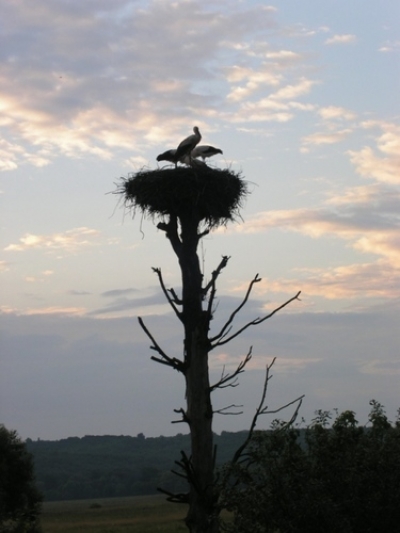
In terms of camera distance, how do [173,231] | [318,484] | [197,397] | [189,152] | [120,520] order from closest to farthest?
[318,484], [197,397], [173,231], [189,152], [120,520]

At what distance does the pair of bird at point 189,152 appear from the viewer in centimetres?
1889

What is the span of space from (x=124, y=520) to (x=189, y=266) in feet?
185

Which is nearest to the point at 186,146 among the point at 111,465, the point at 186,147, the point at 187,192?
the point at 186,147

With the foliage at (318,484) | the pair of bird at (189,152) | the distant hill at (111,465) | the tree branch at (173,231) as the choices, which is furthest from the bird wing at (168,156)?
the distant hill at (111,465)

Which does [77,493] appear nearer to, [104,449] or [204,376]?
[104,449]

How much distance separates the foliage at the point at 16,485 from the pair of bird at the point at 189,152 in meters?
19.6

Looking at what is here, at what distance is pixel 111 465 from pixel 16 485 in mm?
108784

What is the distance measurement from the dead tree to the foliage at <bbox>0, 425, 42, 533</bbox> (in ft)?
70.8

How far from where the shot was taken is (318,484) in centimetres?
1278

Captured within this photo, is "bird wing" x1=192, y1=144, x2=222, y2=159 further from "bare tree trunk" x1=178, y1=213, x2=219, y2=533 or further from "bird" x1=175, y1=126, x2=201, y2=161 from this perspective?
"bare tree trunk" x1=178, y1=213, x2=219, y2=533

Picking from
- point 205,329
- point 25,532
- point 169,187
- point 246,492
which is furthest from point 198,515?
point 25,532

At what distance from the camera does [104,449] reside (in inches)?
6280

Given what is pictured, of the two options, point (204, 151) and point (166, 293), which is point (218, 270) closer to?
point (166, 293)

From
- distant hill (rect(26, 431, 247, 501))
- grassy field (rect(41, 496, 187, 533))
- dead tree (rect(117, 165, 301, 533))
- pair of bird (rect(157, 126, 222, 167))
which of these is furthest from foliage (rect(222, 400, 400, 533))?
distant hill (rect(26, 431, 247, 501))
